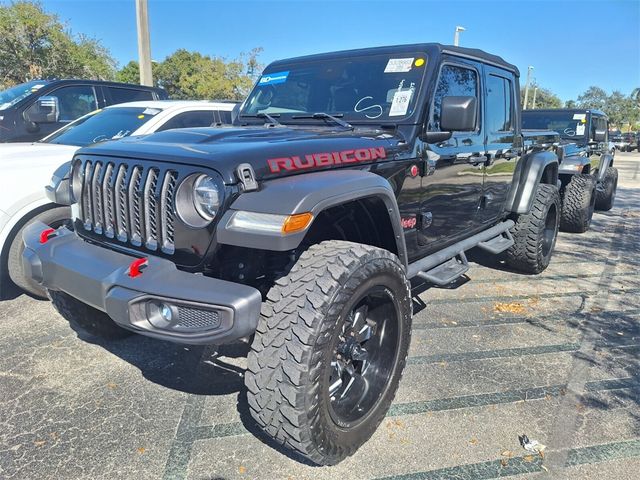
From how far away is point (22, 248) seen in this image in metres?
3.79

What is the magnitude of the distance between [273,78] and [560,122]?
7032 mm

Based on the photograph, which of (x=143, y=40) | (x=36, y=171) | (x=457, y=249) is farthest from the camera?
(x=143, y=40)

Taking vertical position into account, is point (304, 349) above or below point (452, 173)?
below

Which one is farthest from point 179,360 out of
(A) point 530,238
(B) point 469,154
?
(A) point 530,238

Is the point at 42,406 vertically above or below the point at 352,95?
below

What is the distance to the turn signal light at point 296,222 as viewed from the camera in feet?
6.24

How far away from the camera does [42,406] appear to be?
2.71 m

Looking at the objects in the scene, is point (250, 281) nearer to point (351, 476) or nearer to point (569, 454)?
point (351, 476)

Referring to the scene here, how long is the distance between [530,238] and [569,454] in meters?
2.86

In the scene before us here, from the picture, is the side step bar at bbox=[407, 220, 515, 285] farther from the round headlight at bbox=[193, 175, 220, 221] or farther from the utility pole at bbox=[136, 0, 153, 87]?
the utility pole at bbox=[136, 0, 153, 87]

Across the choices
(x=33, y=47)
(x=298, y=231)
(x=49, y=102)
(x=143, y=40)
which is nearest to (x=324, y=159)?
(x=298, y=231)

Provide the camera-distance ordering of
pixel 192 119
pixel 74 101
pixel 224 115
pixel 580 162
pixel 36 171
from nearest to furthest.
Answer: pixel 36 171 < pixel 192 119 < pixel 224 115 < pixel 74 101 < pixel 580 162

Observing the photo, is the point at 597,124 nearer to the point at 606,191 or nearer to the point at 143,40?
the point at 606,191

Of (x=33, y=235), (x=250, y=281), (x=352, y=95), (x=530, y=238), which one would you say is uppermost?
(x=352, y=95)
